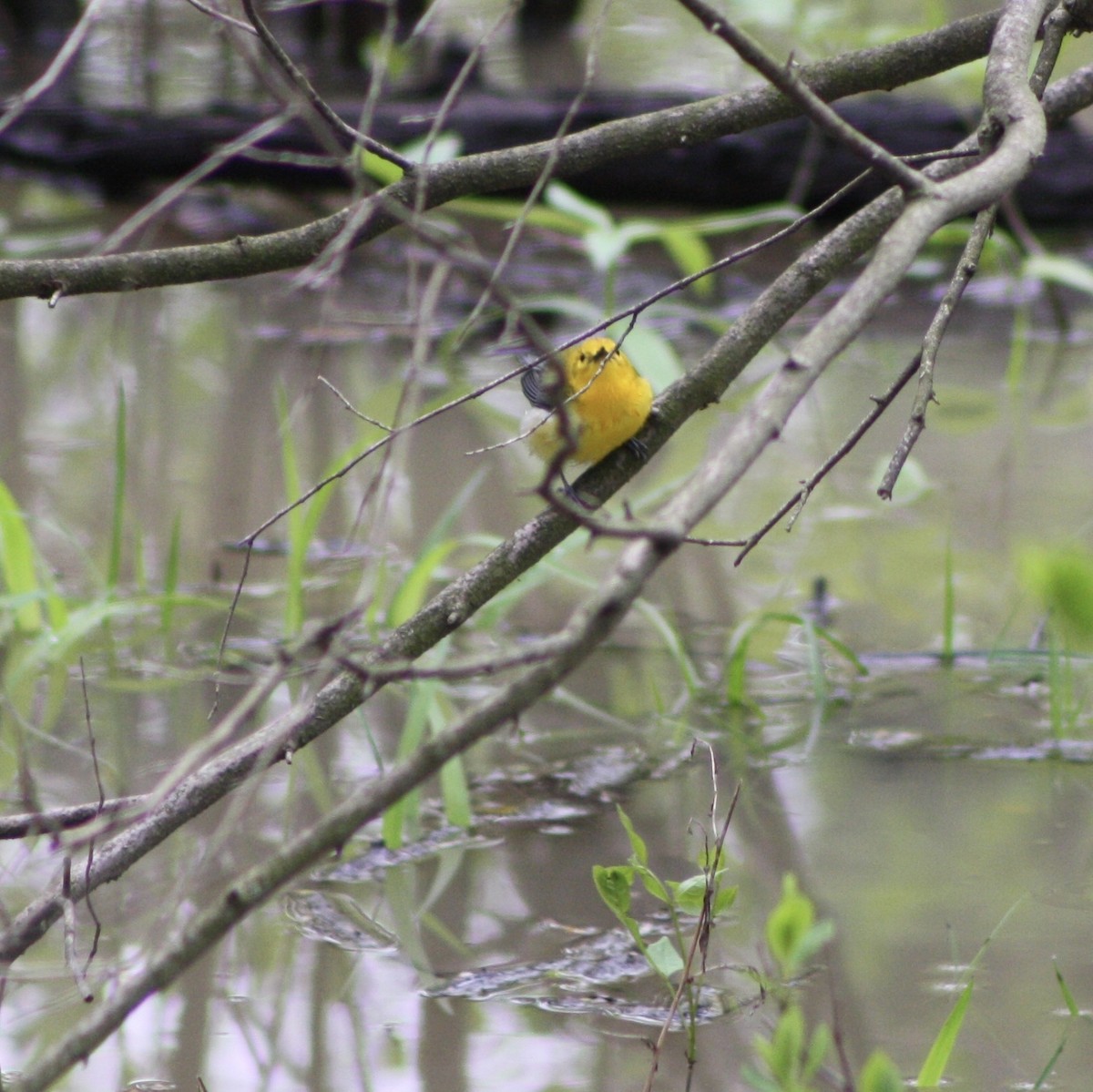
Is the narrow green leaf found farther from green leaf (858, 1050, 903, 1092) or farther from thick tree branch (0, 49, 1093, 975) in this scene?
green leaf (858, 1050, 903, 1092)

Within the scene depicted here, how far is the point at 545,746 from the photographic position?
3115 mm

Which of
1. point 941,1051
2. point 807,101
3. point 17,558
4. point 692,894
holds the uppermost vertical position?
A: point 807,101

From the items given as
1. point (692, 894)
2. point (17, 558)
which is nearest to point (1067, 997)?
point (692, 894)

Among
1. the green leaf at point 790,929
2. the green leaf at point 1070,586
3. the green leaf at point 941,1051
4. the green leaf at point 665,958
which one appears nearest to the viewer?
the green leaf at point 1070,586

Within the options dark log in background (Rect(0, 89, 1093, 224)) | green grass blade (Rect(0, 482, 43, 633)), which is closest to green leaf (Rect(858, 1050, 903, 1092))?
green grass blade (Rect(0, 482, 43, 633))

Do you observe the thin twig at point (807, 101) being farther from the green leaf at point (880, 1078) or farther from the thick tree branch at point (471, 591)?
the green leaf at point (880, 1078)

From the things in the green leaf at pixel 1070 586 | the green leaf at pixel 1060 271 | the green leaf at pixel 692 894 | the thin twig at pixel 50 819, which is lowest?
the green leaf at pixel 692 894

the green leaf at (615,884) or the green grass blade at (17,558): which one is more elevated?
the green grass blade at (17,558)

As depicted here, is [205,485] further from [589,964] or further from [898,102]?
[898,102]

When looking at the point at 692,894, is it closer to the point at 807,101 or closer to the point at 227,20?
the point at 807,101

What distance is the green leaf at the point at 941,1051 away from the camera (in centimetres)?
177

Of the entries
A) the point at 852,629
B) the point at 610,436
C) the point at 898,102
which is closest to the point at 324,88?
the point at 898,102

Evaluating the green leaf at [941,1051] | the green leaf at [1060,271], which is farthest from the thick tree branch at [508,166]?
the green leaf at [1060,271]

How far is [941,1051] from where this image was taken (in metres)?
1.84
